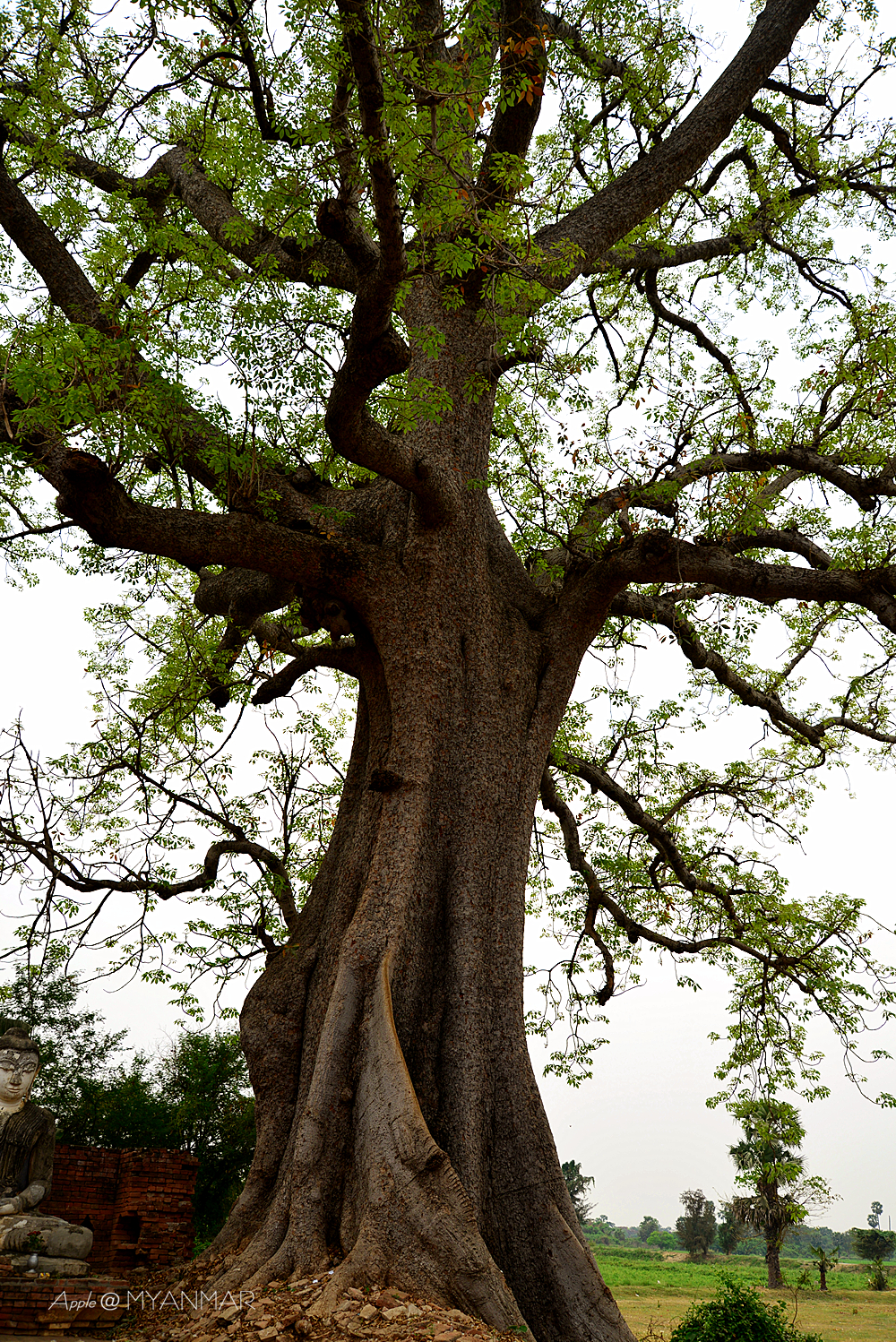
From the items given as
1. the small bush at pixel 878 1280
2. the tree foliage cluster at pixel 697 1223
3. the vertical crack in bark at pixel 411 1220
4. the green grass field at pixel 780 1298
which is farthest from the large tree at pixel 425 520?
the tree foliage cluster at pixel 697 1223

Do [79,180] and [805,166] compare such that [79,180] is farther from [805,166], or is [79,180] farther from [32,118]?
[805,166]

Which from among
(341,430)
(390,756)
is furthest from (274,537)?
(390,756)

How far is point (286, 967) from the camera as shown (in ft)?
19.0

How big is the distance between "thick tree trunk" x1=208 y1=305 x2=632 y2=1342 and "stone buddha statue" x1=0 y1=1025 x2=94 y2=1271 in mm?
2171

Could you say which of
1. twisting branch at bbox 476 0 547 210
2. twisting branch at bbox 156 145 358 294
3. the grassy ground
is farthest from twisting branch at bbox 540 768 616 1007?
twisting branch at bbox 476 0 547 210

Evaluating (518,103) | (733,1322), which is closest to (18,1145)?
(733,1322)

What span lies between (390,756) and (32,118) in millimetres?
4852

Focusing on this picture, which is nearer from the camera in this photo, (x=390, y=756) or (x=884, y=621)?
(x=390, y=756)

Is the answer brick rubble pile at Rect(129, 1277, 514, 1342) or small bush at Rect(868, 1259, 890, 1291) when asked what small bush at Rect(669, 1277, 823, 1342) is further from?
small bush at Rect(868, 1259, 890, 1291)

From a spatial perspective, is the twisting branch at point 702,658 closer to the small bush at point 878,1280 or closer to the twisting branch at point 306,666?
the twisting branch at point 306,666

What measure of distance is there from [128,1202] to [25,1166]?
7.21 feet

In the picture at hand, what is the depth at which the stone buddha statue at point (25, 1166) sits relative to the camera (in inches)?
248

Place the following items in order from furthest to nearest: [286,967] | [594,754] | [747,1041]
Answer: [594,754] < [747,1041] < [286,967]

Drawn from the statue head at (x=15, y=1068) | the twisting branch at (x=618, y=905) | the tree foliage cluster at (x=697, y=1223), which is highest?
the twisting branch at (x=618, y=905)
